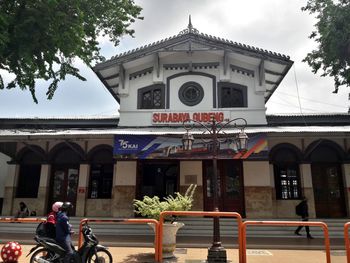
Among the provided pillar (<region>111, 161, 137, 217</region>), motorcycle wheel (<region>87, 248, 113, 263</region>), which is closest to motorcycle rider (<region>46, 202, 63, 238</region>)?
motorcycle wheel (<region>87, 248, 113, 263</region>)

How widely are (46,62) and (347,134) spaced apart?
1192 cm

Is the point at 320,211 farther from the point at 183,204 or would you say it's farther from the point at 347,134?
the point at 183,204

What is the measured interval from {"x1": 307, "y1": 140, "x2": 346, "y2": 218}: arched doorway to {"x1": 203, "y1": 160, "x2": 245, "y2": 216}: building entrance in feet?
12.8

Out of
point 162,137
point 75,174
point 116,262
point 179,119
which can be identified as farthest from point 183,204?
point 75,174

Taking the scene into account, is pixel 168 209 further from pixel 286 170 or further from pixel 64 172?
pixel 64 172

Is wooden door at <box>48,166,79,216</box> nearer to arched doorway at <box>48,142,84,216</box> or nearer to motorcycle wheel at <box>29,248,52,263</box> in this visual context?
arched doorway at <box>48,142,84,216</box>

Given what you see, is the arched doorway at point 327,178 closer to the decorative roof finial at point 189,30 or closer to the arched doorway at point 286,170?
the arched doorway at point 286,170

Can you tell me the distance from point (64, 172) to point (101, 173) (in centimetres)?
212

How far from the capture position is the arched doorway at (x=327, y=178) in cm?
1550

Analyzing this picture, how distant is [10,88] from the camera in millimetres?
8969

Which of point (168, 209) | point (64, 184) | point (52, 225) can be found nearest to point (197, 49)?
point (168, 209)

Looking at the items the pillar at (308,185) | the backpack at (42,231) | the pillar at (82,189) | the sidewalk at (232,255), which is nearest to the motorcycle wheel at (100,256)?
the sidewalk at (232,255)

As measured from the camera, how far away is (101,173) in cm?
1650

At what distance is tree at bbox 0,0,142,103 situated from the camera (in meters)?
7.72
